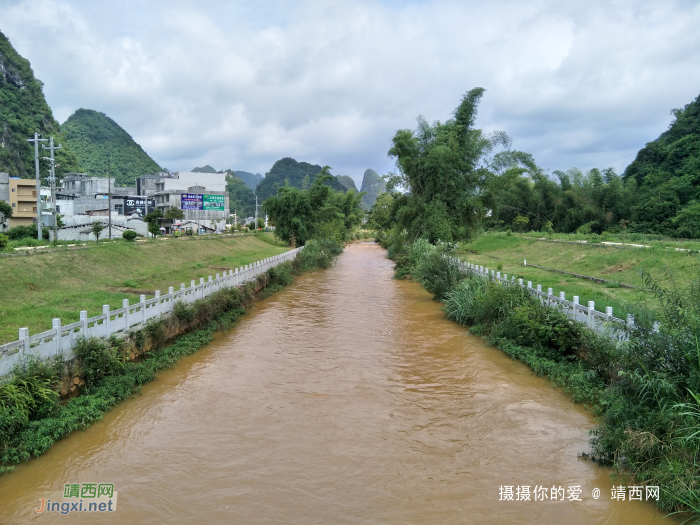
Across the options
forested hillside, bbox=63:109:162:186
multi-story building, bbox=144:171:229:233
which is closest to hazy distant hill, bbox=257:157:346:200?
forested hillside, bbox=63:109:162:186

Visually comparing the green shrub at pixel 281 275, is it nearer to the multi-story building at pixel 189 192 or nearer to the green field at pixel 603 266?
the green field at pixel 603 266

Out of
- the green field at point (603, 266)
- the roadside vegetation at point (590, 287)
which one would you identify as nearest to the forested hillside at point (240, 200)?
the roadside vegetation at point (590, 287)

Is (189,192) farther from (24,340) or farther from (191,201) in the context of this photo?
(24,340)

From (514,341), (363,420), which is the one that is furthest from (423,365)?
(363,420)

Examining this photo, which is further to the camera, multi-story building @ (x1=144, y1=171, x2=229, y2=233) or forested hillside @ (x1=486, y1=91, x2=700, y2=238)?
multi-story building @ (x1=144, y1=171, x2=229, y2=233)

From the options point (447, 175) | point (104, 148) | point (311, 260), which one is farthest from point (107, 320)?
point (104, 148)

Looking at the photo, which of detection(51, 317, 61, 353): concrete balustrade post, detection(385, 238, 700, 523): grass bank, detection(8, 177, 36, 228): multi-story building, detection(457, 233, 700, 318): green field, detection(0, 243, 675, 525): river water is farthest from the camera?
detection(8, 177, 36, 228): multi-story building

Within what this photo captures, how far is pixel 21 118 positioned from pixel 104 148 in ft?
90.1

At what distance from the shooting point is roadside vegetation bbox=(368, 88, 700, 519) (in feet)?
17.0

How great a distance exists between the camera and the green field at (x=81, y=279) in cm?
1124

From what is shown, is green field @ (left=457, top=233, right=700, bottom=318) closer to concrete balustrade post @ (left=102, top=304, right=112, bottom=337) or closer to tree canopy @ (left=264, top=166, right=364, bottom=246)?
concrete balustrade post @ (left=102, top=304, right=112, bottom=337)

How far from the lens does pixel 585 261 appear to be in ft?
76.4

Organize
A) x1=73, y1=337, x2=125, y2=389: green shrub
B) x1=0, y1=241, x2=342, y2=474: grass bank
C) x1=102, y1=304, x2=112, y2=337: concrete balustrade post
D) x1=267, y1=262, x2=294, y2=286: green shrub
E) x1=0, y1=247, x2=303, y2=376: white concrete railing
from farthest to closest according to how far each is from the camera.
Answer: x1=267, y1=262, x2=294, y2=286: green shrub, x1=102, y1=304, x2=112, y2=337: concrete balustrade post, x1=73, y1=337, x2=125, y2=389: green shrub, x1=0, y1=247, x2=303, y2=376: white concrete railing, x1=0, y1=241, x2=342, y2=474: grass bank

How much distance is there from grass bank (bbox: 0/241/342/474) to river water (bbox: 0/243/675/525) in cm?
22
